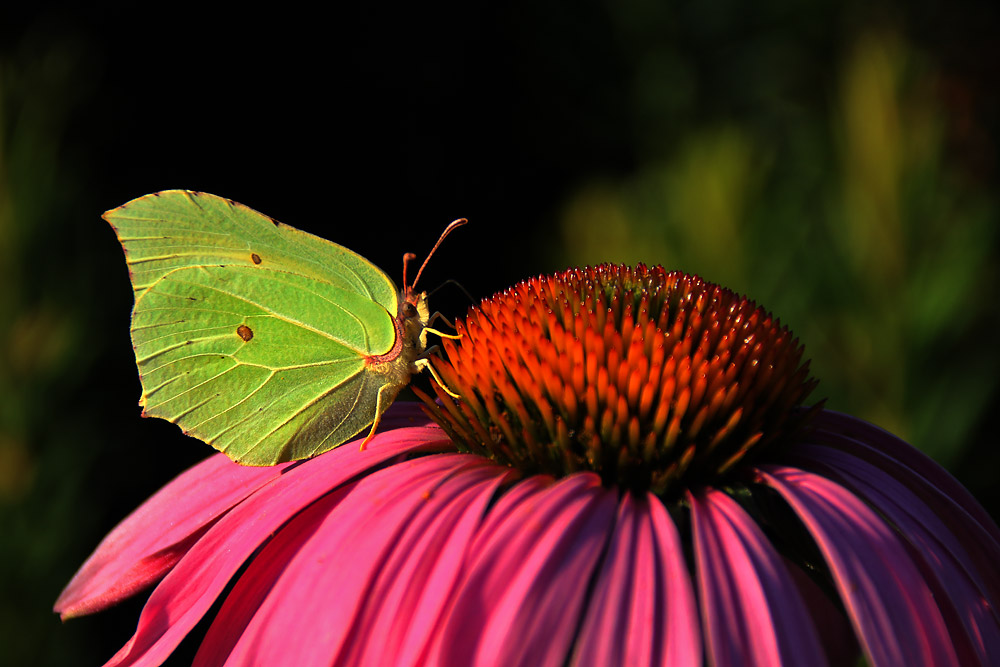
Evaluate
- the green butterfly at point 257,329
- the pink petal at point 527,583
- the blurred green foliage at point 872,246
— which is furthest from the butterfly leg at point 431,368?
the blurred green foliage at point 872,246

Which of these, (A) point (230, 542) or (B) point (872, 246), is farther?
(B) point (872, 246)

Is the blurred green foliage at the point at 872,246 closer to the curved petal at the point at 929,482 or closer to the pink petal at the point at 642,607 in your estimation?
the curved petal at the point at 929,482

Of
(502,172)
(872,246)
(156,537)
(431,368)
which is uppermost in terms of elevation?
(502,172)

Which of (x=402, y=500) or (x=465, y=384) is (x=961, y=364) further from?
(x=402, y=500)

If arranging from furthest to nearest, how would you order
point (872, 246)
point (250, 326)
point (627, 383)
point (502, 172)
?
point (502, 172), point (872, 246), point (250, 326), point (627, 383)

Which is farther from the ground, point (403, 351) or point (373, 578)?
point (403, 351)

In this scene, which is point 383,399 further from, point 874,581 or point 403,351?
point 874,581

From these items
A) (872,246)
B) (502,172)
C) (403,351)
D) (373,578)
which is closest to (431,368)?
(403,351)

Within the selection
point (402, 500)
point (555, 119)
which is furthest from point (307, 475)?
point (555, 119)
